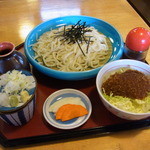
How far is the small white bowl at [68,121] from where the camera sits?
1005mm

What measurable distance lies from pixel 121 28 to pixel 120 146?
1.37m

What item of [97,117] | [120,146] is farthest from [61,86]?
[120,146]

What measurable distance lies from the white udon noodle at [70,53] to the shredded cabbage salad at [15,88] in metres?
0.33

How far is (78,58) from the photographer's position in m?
1.42

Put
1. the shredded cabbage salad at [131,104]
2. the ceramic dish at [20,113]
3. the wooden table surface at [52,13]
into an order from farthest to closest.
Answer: the wooden table surface at [52,13] → the shredded cabbage salad at [131,104] → the ceramic dish at [20,113]

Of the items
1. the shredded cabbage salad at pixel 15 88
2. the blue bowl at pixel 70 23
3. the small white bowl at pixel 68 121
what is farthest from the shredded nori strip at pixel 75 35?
the shredded cabbage salad at pixel 15 88

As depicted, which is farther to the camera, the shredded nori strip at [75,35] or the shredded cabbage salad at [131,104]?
the shredded nori strip at [75,35]

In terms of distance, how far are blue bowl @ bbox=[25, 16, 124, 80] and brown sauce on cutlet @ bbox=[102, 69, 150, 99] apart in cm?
14

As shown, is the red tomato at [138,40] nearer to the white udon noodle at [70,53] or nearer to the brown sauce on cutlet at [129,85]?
the white udon noodle at [70,53]

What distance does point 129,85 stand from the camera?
1.07m

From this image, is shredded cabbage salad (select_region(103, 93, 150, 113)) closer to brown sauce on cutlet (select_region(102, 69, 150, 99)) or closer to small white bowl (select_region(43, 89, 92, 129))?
brown sauce on cutlet (select_region(102, 69, 150, 99))

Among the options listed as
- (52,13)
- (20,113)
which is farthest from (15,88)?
(52,13)

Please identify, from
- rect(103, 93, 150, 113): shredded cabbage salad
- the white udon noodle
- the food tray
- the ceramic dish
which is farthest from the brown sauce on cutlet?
the ceramic dish

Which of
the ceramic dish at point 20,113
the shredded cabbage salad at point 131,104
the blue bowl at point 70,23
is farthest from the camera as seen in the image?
the blue bowl at point 70,23
